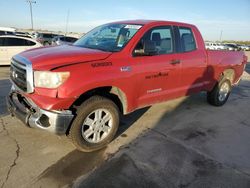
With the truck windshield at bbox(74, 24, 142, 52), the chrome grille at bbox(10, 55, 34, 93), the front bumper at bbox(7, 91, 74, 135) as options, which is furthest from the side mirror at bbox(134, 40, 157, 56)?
the chrome grille at bbox(10, 55, 34, 93)

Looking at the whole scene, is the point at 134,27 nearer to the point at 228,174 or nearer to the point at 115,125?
the point at 115,125

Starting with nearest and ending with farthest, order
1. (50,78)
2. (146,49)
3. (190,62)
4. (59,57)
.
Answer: (50,78) < (59,57) < (146,49) < (190,62)

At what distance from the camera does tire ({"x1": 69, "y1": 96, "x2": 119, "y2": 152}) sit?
11.6ft

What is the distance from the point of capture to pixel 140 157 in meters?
3.68

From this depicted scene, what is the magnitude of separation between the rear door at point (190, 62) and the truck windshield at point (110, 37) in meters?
1.16

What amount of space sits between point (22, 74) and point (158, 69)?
217 centimetres

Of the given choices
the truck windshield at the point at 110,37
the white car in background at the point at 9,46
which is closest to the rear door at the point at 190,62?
the truck windshield at the point at 110,37

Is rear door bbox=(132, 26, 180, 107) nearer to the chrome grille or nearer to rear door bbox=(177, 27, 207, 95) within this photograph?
rear door bbox=(177, 27, 207, 95)

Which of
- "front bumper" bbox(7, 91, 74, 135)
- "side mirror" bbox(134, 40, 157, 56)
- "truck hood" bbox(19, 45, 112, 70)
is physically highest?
"side mirror" bbox(134, 40, 157, 56)

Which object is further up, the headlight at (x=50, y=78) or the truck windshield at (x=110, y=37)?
the truck windshield at (x=110, y=37)

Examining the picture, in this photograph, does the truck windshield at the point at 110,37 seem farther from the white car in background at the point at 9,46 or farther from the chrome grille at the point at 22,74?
the white car in background at the point at 9,46

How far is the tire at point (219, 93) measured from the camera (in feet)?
20.7

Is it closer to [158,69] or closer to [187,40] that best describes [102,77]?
[158,69]

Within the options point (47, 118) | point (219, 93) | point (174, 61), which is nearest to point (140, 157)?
point (47, 118)
